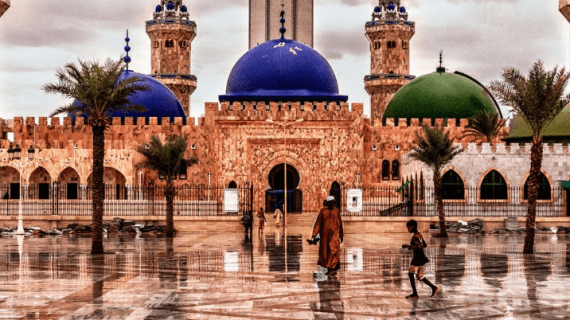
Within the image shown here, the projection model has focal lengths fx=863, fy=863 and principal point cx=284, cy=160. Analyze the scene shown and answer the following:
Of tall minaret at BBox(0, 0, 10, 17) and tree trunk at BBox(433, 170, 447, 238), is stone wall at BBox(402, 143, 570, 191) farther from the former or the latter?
tall minaret at BBox(0, 0, 10, 17)

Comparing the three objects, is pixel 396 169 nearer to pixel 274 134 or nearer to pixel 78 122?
pixel 274 134

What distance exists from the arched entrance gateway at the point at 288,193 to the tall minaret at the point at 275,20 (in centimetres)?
2802

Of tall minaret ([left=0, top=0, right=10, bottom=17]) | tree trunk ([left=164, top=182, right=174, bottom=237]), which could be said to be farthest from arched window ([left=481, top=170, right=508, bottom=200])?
tall minaret ([left=0, top=0, right=10, bottom=17])

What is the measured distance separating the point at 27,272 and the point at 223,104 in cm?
2703

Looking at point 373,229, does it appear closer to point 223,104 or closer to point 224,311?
point 223,104

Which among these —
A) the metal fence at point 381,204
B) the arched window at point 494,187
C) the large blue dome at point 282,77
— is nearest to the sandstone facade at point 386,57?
the large blue dome at point 282,77

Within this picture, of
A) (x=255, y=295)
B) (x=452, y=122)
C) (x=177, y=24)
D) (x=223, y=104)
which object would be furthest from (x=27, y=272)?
(x=177, y=24)

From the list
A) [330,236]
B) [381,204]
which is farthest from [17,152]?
[330,236]

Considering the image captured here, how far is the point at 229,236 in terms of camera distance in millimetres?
28156

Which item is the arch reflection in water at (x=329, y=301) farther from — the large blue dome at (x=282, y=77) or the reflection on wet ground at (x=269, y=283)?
the large blue dome at (x=282, y=77)

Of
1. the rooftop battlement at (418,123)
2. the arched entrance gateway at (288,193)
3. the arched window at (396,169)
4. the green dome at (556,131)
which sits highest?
the rooftop battlement at (418,123)

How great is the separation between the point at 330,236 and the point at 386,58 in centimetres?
4184

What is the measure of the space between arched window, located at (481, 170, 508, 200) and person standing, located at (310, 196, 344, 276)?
22.0 m

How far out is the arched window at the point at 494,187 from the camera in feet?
116
